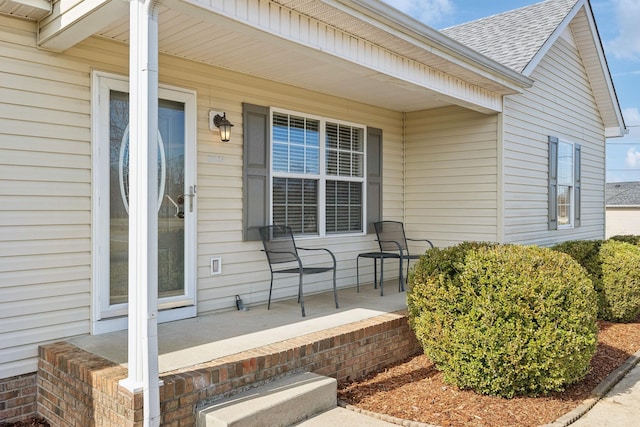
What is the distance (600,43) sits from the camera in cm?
798

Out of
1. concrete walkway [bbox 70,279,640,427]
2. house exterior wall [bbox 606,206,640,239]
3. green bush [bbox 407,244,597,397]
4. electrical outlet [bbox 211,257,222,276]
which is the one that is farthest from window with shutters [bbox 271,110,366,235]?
house exterior wall [bbox 606,206,640,239]

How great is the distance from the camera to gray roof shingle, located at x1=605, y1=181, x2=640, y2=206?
21750 mm

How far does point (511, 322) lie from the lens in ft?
11.1

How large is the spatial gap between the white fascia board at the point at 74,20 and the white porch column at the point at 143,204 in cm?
30

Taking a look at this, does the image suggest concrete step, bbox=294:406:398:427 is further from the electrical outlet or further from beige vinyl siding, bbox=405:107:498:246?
beige vinyl siding, bbox=405:107:498:246

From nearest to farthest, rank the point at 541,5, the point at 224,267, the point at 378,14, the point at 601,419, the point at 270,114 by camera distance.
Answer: the point at 601,419 < the point at 378,14 < the point at 224,267 < the point at 270,114 < the point at 541,5

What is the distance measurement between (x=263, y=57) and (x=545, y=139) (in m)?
4.80

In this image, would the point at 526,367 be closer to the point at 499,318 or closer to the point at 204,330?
the point at 499,318

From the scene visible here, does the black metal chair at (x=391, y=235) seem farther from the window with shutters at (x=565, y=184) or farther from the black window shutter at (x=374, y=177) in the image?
the window with shutters at (x=565, y=184)

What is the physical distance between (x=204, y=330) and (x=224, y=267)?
0.88 meters

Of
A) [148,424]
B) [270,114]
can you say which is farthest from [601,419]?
[270,114]

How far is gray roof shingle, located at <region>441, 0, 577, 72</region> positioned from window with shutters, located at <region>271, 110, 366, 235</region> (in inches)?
87.4

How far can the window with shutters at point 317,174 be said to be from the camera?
205 inches

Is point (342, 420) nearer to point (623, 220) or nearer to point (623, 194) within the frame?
point (623, 220)
